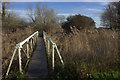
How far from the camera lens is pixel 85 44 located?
611 cm

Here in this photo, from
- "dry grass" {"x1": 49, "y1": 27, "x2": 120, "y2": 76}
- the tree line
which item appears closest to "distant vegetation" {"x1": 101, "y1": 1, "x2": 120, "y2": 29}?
the tree line

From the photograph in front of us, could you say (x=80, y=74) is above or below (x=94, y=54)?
below

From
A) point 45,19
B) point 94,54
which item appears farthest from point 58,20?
point 94,54

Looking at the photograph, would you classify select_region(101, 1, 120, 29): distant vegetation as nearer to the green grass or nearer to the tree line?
the tree line

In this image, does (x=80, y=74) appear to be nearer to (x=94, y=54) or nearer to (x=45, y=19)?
(x=94, y=54)

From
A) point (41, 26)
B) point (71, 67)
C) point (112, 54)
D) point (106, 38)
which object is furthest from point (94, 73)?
point (41, 26)

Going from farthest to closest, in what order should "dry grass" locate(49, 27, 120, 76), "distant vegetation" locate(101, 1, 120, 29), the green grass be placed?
"distant vegetation" locate(101, 1, 120, 29) → "dry grass" locate(49, 27, 120, 76) → the green grass

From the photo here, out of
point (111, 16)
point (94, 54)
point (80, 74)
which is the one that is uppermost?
point (111, 16)

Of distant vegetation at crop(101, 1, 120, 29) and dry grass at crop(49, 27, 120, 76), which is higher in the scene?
distant vegetation at crop(101, 1, 120, 29)

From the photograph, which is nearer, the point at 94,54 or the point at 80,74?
the point at 80,74

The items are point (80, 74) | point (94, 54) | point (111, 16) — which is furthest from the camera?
point (111, 16)

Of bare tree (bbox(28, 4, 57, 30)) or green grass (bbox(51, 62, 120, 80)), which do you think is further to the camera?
bare tree (bbox(28, 4, 57, 30))

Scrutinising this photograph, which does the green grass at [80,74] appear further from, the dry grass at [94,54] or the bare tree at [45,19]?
the bare tree at [45,19]

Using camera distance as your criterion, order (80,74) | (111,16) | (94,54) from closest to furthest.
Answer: (80,74)
(94,54)
(111,16)
